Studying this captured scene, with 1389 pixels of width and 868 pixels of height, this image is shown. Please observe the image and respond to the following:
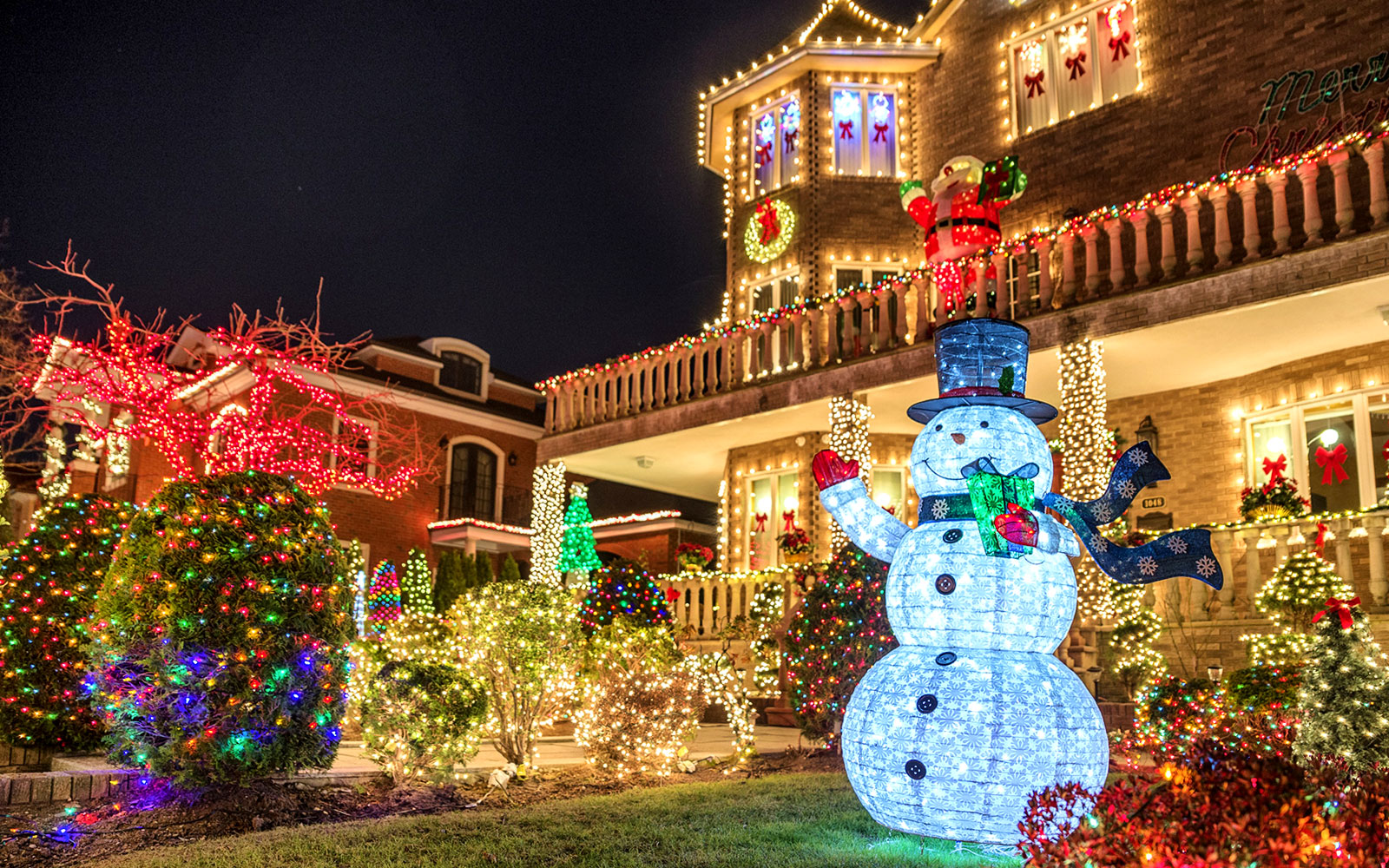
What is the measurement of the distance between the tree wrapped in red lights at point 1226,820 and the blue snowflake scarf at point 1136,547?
1810 mm

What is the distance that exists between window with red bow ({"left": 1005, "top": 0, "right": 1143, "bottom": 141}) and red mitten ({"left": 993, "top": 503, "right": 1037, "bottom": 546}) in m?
12.5

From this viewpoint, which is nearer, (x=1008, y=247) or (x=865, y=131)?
(x=1008, y=247)

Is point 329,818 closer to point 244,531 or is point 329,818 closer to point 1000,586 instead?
point 244,531

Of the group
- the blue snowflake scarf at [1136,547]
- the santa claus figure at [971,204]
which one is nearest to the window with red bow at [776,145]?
the santa claus figure at [971,204]

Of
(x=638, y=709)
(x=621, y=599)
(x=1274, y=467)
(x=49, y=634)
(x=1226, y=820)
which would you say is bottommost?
(x=638, y=709)

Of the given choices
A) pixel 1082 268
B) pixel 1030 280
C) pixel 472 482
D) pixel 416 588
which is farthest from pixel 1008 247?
pixel 472 482

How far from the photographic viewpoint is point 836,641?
9.29 m

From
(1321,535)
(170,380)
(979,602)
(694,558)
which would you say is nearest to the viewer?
(979,602)

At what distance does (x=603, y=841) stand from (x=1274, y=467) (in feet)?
35.3

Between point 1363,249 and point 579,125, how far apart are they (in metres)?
34.6

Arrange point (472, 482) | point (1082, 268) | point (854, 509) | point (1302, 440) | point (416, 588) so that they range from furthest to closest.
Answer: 1. point (472, 482)
2. point (416, 588)
3. point (1082, 268)
4. point (1302, 440)
5. point (854, 509)

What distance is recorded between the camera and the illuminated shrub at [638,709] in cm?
865

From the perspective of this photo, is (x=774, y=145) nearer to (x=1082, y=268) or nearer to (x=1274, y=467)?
(x=1082, y=268)

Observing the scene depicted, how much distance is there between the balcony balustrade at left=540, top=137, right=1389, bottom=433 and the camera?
423 inches
